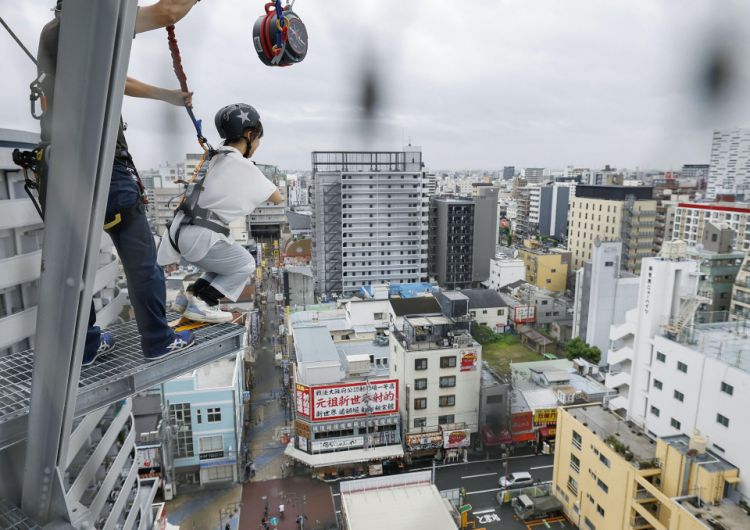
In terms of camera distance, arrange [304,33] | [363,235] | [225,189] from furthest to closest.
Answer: [363,235]
[225,189]
[304,33]

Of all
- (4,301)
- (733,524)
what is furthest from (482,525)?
(4,301)

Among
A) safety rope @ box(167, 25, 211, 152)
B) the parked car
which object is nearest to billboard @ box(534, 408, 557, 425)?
the parked car

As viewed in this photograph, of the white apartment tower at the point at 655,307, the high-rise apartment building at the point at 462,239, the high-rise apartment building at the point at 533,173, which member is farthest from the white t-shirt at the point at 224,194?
the high-rise apartment building at the point at 533,173

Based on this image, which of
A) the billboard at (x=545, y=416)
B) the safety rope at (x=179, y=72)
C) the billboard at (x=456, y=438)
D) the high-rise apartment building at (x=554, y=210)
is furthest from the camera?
the high-rise apartment building at (x=554, y=210)

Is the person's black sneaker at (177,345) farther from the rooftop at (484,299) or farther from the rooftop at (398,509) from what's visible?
the rooftop at (484,299)

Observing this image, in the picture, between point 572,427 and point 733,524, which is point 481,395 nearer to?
point 572,427

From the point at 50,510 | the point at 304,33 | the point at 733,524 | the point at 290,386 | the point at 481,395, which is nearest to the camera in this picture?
the point at 50,510

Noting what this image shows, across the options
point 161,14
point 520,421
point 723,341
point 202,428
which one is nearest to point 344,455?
point 202,428
